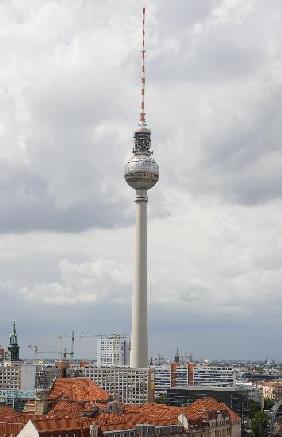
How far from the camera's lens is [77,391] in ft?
550

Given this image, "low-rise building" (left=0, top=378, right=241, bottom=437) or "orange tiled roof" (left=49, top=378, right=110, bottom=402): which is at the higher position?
"orange tiled roof" (left=49, top=378, right=110, bottom=402)

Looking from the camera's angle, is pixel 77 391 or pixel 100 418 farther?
pixel 77 391

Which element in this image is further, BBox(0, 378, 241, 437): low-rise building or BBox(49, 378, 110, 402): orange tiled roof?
BBox(49, 378, 110, 402): orange tiled roof

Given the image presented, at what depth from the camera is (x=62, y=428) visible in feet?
342

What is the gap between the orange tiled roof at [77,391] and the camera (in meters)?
164

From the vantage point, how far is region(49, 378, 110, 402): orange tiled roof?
538 ft

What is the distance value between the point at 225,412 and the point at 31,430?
58.9m

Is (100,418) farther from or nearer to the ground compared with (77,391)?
nearer to the ground

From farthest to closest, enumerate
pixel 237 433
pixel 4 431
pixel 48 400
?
pixel 237 433 < pixel 48 400 < pixel 4 431

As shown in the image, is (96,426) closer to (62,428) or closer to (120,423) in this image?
(62,428)

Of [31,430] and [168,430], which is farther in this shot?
[168,430]

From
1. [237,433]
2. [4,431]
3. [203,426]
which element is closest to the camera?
[4,431]

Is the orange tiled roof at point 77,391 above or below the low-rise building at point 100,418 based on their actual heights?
above

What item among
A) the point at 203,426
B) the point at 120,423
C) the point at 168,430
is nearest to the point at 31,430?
the point at 120,423
